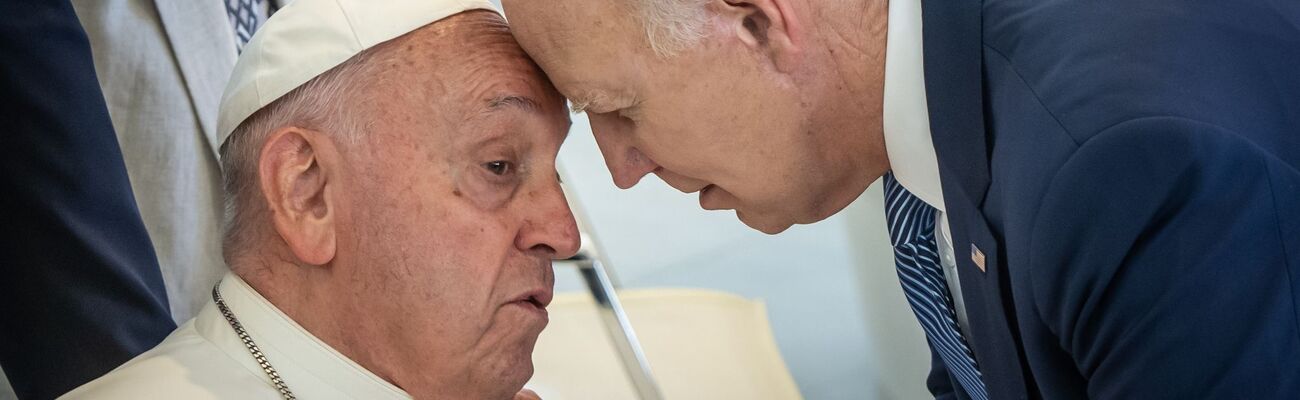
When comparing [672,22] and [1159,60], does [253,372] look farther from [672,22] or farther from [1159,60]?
[1159,60]

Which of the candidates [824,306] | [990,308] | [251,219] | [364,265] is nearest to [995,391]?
[990,308]

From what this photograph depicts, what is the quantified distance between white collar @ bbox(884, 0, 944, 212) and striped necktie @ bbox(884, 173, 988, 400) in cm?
30

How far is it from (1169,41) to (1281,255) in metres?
0.25

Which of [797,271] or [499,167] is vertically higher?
[499,167]

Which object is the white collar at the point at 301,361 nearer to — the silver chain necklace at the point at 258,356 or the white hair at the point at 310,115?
the silver chain necklace at the point at 258,356

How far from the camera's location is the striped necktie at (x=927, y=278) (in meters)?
2.09

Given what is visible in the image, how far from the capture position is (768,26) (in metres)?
1.74

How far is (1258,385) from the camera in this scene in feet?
4.36

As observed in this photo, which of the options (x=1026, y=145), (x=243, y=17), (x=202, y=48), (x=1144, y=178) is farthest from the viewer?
(x=243, y=17)

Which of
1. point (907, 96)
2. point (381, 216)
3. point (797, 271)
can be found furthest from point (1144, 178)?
point (797, 271)

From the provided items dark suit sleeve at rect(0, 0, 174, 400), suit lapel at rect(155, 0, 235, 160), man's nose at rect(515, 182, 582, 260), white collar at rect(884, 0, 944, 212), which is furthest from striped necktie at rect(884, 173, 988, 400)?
suit lapel at rect(155, 0, 235, 160)

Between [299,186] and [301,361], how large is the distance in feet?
0.83

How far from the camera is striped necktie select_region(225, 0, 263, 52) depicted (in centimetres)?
328

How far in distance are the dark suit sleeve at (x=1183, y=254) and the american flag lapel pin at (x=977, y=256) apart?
0.79ft
